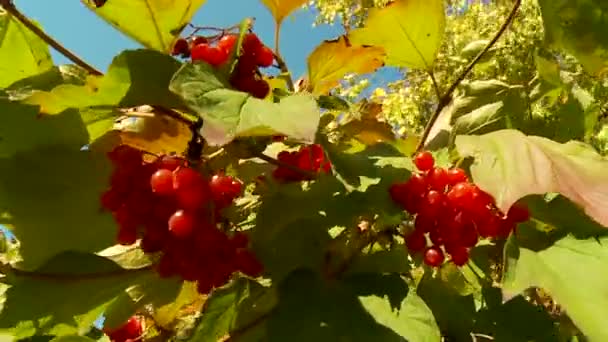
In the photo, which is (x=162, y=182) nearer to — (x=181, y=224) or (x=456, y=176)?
(x=181, y=224)

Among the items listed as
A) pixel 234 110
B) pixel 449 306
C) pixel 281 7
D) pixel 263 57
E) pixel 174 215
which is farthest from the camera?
pixel 281 7

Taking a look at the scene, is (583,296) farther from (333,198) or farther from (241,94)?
(241,94)

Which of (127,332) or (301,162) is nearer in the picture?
(301,162)

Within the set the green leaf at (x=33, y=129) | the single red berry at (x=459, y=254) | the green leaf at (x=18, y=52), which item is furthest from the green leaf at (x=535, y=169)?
the green leaf at (x=18, y=52)

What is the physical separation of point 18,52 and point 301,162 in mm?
479

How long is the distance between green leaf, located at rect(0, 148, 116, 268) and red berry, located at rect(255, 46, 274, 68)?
27 centimetres

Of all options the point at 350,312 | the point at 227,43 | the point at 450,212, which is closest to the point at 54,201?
the point at 227,43

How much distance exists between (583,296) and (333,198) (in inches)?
13.1

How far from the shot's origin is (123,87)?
0.88 meters

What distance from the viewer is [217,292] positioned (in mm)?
979

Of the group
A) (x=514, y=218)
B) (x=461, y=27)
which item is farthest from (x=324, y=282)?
(x=461, y=27)

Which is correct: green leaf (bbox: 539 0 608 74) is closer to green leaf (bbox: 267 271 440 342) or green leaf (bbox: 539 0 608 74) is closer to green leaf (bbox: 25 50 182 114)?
green leaf (bbox: 267 271 440 342)

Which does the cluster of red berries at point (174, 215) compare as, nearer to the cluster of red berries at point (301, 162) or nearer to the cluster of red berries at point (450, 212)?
the cluster of red berries at point (301, 162)

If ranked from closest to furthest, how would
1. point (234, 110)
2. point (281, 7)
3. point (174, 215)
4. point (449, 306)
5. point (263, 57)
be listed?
1. point (234, 110)
2. point (174, 215)
3. point (263, 57)
4. point (449, 306)
5. point (281, 7)
